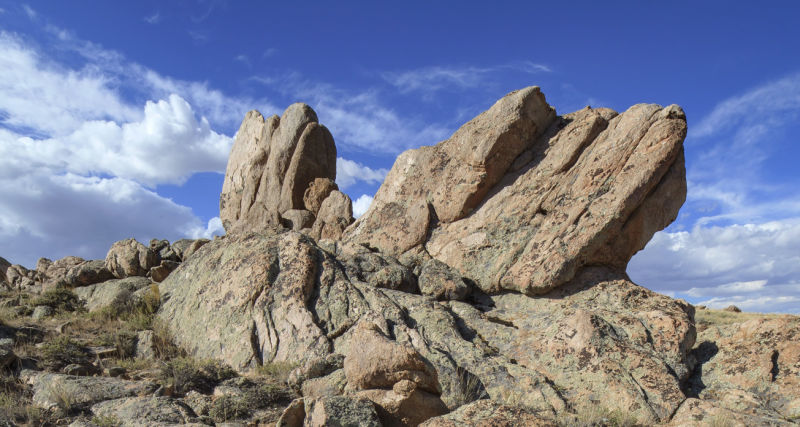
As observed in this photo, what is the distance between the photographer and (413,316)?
1344 cm

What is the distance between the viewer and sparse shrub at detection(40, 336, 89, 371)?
512 inches

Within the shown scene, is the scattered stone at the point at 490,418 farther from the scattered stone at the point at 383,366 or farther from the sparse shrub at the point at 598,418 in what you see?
the sparse shrub at the point at 598,418

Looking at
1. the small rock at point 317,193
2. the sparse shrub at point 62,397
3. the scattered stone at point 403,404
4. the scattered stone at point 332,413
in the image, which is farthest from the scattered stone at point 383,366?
the small rock at point 317,193

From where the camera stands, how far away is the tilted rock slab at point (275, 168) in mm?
23531

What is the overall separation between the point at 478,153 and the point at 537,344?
6.80 m

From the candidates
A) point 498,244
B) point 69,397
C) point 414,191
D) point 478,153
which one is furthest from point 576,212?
point 69,397

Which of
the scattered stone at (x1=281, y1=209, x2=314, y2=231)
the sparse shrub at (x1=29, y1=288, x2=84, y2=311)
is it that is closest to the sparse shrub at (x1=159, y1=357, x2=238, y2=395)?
the sparse shrub at (x1=29, y1=288, x2=84, y2=311)

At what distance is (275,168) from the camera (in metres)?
23.9

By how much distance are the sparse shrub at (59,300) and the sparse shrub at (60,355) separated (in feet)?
17.1

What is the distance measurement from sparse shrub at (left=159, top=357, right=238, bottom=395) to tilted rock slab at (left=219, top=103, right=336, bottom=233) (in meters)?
10.4

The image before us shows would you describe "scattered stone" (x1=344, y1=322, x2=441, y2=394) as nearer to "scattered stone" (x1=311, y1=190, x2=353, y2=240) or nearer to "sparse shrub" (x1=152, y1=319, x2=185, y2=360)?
"sparse shrub" (x1=152, y1=319, x2=185, y2=360)

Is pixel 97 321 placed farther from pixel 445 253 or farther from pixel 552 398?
pixel 552 398

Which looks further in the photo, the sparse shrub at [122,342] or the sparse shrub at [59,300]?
the sparse shrub at [59,300]

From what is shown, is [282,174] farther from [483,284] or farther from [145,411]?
[145,411]
